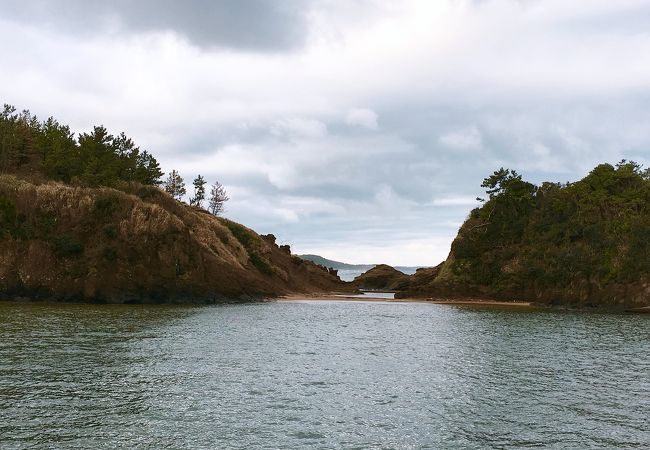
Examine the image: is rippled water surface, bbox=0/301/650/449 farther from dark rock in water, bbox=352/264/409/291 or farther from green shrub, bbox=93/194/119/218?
Answer: dark rock in water, bbox=352/264/409/291

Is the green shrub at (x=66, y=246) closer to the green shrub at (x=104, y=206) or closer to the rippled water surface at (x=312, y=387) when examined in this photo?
the green shrub at (x=104, y=206)

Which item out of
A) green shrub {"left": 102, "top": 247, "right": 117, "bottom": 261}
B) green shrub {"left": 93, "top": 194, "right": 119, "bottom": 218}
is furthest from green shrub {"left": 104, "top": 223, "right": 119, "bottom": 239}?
green shrub {"left": 93, "top": 194, "right": 119, "bottom": 218}

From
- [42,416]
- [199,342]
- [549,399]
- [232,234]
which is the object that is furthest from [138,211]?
[549,399]

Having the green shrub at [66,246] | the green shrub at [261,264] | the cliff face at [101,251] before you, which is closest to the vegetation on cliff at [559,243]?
the green shrub at [261,264]

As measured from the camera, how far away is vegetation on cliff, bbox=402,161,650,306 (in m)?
82.8

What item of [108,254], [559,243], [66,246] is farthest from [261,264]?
[559,243]

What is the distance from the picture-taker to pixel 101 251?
74.6 m

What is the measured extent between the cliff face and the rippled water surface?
2318 cm

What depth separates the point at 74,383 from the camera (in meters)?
25.5

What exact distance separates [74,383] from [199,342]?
1509cm

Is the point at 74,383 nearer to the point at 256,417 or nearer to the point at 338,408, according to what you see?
the point at 256,417

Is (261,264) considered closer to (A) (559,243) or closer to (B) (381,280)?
(A) (559,243)

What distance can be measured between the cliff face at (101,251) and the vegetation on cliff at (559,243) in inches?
1836

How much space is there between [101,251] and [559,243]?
Answer: 77.5 metres
